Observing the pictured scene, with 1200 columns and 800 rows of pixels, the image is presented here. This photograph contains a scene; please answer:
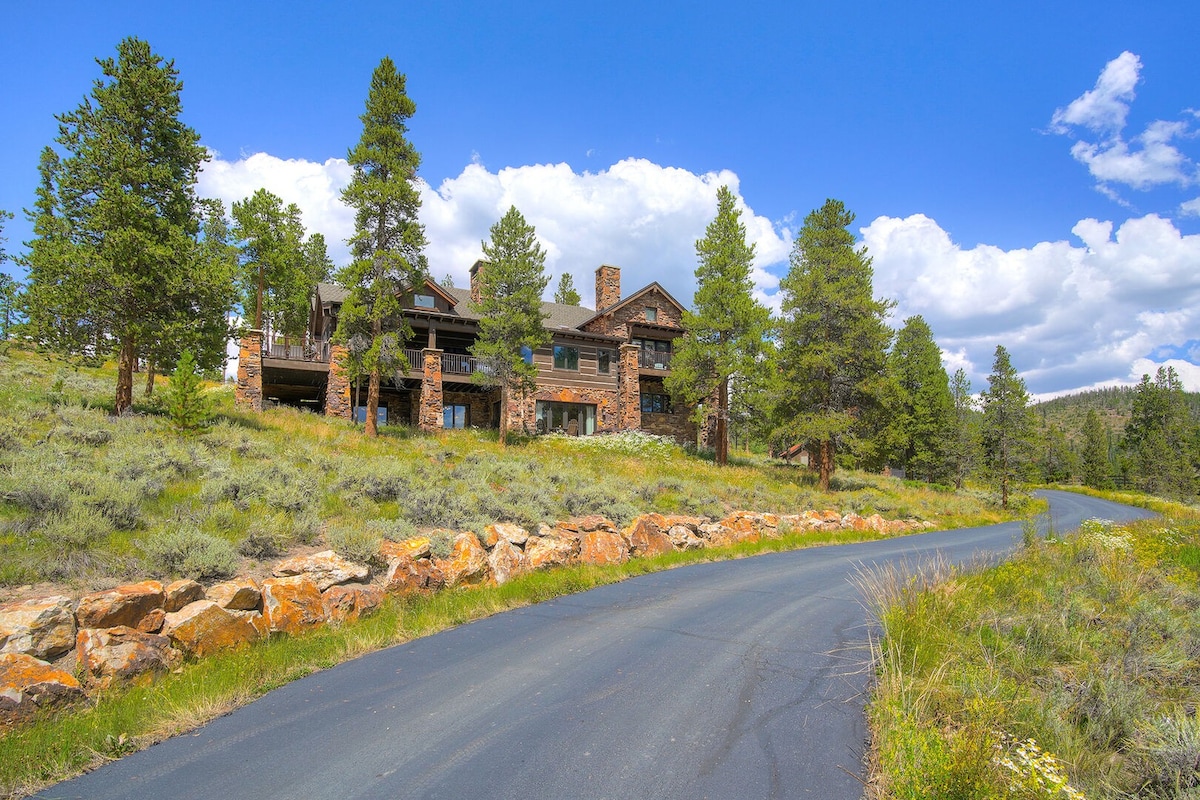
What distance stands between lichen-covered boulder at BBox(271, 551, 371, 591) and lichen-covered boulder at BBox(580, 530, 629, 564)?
4990mm

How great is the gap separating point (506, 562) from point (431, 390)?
21.4m

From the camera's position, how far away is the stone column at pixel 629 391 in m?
36.8

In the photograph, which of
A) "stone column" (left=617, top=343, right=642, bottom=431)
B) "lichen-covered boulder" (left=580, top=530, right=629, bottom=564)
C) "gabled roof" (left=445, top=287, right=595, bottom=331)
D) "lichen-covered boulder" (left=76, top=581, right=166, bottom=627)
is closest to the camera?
"lichen-covered boulder" (left=76, top=581, right=166, bottom=627)

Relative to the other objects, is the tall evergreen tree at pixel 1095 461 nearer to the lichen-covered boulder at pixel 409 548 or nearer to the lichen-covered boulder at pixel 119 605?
the lichen-covered boulder at pixel 409 548

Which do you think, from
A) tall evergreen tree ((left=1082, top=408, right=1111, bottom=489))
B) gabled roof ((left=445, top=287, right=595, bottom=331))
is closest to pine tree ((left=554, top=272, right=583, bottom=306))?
gabled roof ((left=445, top=287, right=595, bottom=331))

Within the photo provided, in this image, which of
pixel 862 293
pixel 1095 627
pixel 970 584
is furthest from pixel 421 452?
pixel 862 293

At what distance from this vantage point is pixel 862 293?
29.7 meters

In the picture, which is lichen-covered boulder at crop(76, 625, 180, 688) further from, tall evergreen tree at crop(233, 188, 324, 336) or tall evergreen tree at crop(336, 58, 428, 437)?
tall evergreen tree at crop(233, 188, 324, 336)

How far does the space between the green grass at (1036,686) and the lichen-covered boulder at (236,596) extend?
7.46 meters

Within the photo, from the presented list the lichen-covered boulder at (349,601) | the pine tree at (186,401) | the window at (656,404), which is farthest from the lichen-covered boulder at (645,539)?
the window at (656,404)

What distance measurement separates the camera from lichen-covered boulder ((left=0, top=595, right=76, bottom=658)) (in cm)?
602

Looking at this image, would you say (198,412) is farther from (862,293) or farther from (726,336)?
(862,293)

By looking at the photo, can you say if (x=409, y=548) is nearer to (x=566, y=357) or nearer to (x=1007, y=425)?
(x=566, y=357)

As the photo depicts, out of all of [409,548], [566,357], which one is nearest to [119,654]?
[409,548]
